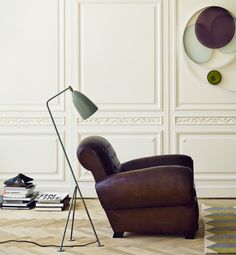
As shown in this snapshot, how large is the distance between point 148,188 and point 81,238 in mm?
634

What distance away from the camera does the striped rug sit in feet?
12.8

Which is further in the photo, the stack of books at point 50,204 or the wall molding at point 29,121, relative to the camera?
the wall molding at point 29,121

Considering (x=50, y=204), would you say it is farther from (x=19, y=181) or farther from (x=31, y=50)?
(x=31, y=50)

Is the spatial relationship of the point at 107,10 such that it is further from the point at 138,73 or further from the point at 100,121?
the point at 100,121

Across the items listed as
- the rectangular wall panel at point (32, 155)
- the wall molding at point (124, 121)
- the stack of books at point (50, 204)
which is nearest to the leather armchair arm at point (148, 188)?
the stack of books at point (50, 204)

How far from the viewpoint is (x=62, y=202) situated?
547cm

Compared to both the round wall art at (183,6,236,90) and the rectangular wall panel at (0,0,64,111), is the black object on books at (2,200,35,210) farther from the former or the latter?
the round wall art at (183,6,236,90)

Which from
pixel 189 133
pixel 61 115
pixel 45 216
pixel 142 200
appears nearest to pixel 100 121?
pixel 61 115

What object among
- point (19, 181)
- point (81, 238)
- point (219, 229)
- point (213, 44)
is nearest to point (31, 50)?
point (19, 181)

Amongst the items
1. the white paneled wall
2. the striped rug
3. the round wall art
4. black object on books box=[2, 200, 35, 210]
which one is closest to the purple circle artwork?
the round wall art

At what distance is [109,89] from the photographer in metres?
6.07

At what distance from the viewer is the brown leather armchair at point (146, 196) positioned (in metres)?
4.18

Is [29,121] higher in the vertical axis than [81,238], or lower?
higher

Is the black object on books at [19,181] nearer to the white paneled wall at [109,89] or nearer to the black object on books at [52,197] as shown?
the black object on books at [52,197]
